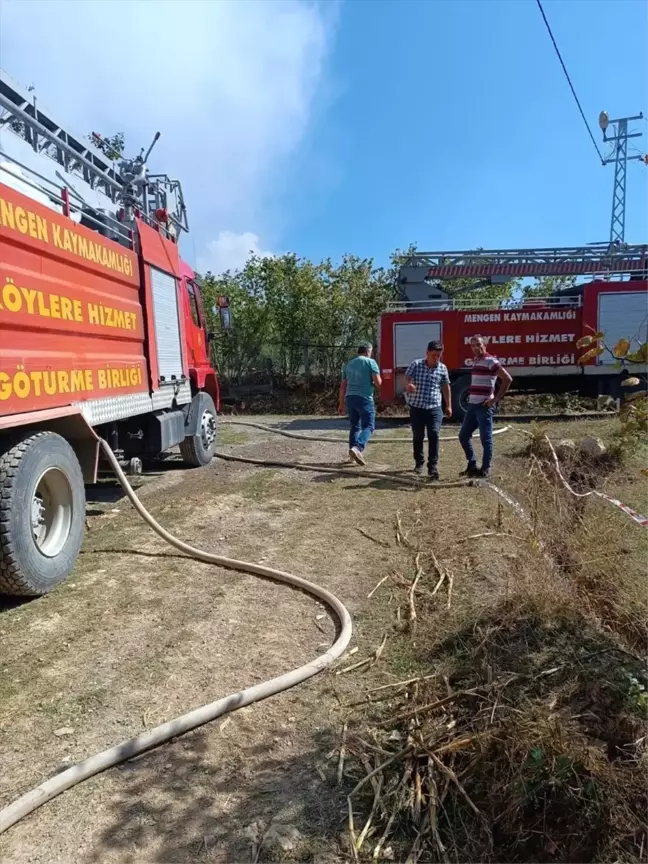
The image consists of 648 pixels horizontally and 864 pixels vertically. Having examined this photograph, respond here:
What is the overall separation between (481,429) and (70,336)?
175 inches

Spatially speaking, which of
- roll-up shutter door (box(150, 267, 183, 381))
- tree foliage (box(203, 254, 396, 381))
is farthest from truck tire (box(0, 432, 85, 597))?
tree foliage (box(203, 254, 396, 381))

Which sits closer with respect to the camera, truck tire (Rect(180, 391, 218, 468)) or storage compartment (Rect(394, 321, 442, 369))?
truck tire (Rect(180, 391, 218, 468))

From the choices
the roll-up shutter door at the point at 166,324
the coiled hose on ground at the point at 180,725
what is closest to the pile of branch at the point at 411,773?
the coiled hose on ground at the point at 180,725

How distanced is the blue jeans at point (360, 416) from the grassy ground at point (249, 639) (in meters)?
1.72

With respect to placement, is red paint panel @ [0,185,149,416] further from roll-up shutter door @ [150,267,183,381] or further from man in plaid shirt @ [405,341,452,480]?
man in plaid shirt @ [405,341,452,480]

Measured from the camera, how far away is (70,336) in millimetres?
4688

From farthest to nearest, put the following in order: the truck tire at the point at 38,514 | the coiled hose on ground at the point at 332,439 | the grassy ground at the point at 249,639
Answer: the coiled hose on ground at the point at 332,439
the truck tire at the point at 38,514
the grassy ground at the point at 249,639

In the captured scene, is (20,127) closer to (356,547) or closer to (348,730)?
(356,547)

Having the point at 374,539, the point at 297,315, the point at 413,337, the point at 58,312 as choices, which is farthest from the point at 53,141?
the point at 297,315

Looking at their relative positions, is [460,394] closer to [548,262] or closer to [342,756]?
[548,262]

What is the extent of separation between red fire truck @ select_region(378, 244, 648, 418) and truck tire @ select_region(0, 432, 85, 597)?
9.85 meters

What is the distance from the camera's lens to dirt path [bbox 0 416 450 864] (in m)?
2.11

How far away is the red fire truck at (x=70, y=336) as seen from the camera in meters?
3.85

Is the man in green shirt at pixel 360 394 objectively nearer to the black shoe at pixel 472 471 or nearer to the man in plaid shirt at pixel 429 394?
the man in plaid shirt at pixel 429 394
